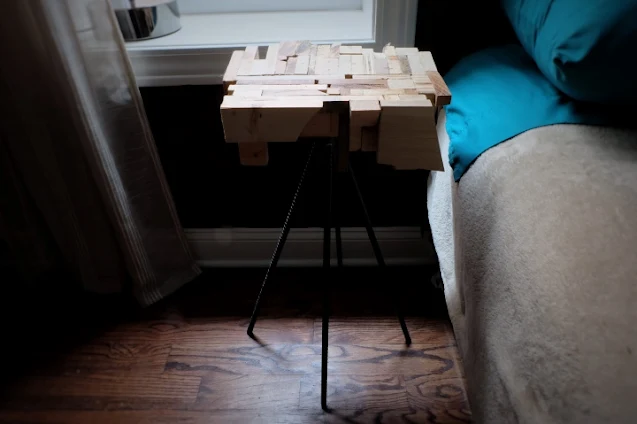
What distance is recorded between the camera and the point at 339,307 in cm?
143

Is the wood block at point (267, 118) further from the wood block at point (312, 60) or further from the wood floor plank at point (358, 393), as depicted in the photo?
the wood floor plank at point (358, 393)

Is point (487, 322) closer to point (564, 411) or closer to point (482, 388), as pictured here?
point (482, 388)

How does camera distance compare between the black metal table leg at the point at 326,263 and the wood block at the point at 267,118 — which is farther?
the black metal table leg at the point at 326,263

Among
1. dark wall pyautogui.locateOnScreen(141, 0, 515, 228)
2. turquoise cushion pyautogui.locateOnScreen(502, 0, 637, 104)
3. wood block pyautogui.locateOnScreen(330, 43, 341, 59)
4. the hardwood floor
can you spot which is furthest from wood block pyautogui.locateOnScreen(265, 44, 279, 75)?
the hardwood floor

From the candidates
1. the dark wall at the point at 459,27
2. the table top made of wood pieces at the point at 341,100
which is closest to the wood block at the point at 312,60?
the table top made of wood pieces at the point at 341,100

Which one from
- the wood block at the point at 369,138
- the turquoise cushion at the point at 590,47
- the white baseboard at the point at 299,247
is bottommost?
the white baseboard at the point at 299,247

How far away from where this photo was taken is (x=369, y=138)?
0.77m

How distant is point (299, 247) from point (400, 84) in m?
0.82

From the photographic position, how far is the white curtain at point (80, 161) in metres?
1.04

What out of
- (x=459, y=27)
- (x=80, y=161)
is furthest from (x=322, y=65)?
(x=80, y=161)

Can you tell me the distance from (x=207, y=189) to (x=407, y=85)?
0.81m

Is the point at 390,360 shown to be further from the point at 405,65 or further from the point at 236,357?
the point at 405,65

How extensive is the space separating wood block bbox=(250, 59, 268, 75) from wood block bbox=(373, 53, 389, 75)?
0.66 feet

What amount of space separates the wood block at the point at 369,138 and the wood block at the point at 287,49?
10.4 inches
